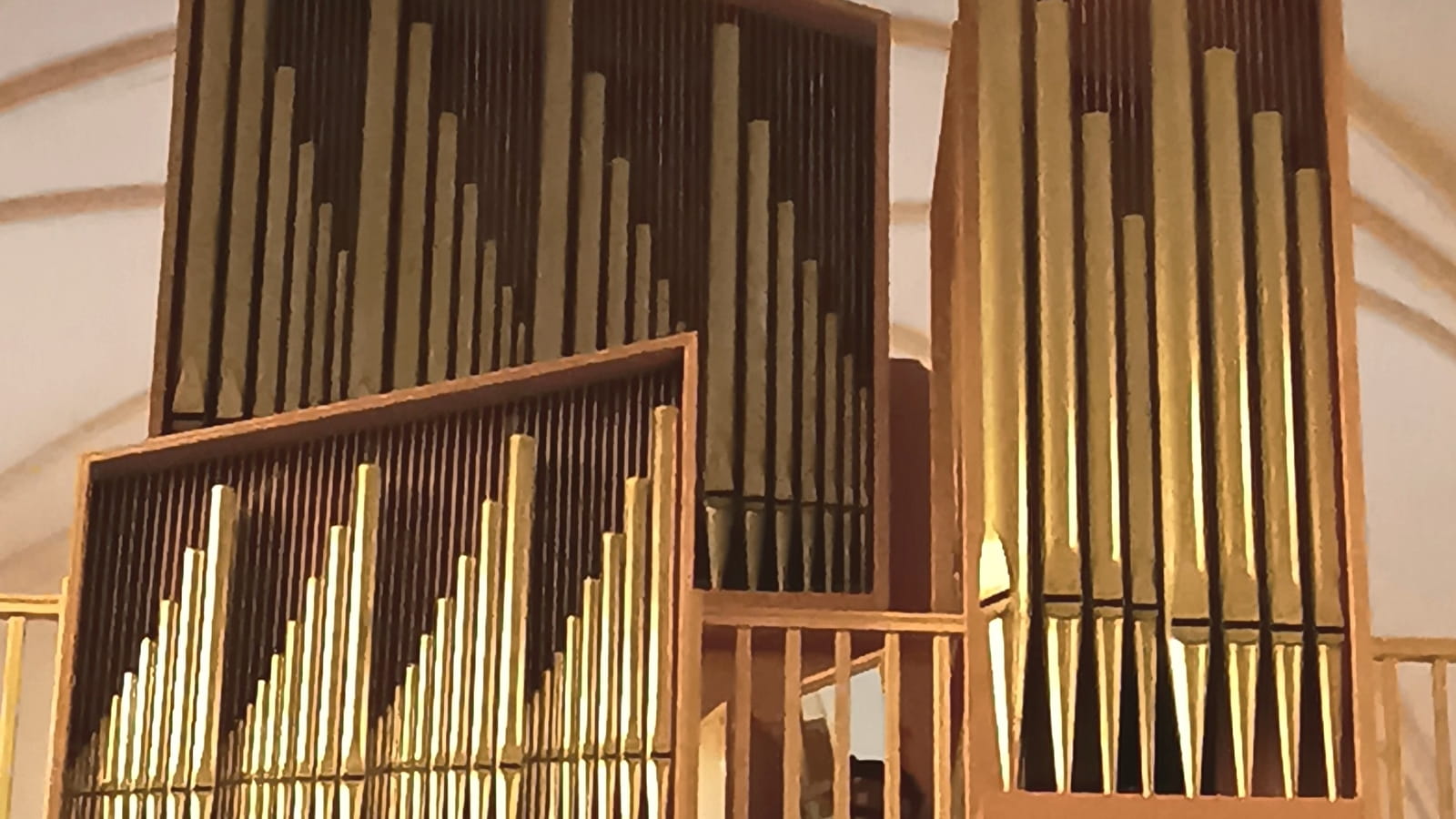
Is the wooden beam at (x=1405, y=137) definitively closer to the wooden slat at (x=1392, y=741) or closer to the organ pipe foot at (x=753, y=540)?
the organ pipe foot at (x=753, y=540)

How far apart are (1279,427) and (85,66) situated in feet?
16.2

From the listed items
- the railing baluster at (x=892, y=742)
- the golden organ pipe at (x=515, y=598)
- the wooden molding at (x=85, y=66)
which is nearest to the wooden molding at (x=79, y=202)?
the wooden molding at (x=85, y=66)

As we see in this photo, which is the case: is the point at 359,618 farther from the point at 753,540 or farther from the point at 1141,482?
the point at 1141,482

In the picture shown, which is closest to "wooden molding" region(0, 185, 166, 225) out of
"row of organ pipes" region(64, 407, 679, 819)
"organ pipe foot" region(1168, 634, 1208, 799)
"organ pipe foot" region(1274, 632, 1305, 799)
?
"row of organ pipes" region(64, 407, 679, 819)

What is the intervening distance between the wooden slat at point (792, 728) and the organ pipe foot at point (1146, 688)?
0.69 m

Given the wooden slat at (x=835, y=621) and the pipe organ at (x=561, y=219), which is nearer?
the wooden slat at (x=835, y=621)

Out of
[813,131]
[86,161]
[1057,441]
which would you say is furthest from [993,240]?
[86,161]

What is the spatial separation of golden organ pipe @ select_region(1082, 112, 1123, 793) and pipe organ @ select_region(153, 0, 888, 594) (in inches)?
43.7

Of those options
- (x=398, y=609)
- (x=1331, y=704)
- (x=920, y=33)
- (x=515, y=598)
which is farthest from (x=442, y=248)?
(x=920, y=33)

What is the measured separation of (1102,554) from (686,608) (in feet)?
2.80

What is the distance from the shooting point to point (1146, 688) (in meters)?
4.73

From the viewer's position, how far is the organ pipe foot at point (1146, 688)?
4691 millimetres

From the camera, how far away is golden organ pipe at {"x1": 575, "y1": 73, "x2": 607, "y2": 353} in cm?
616

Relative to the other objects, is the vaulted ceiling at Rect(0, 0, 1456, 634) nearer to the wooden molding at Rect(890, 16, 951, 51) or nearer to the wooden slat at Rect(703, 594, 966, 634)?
the wooden molding at Rect(890, 16, 951, 51)
